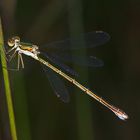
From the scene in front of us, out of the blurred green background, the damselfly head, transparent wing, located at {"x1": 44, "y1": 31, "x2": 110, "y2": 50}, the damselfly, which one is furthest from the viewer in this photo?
the blurred green background

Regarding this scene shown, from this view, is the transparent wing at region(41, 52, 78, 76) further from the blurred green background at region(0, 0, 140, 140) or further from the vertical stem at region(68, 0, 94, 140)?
the blurred green background at region(0, 0, 140, 140)

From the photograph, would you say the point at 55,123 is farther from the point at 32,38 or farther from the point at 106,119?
the point at 32,38

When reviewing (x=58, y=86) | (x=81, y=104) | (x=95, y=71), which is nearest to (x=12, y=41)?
(x=58, y=86)

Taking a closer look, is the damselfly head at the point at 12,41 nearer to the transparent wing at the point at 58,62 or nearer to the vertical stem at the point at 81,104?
the transparent wing at the point at 58,62

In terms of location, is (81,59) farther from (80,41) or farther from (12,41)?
(12,41)

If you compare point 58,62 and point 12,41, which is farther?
point 58,62

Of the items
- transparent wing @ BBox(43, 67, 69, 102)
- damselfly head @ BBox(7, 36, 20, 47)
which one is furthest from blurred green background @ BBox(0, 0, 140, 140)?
damselfly head @ BBox(7, 36, 20, 47)
